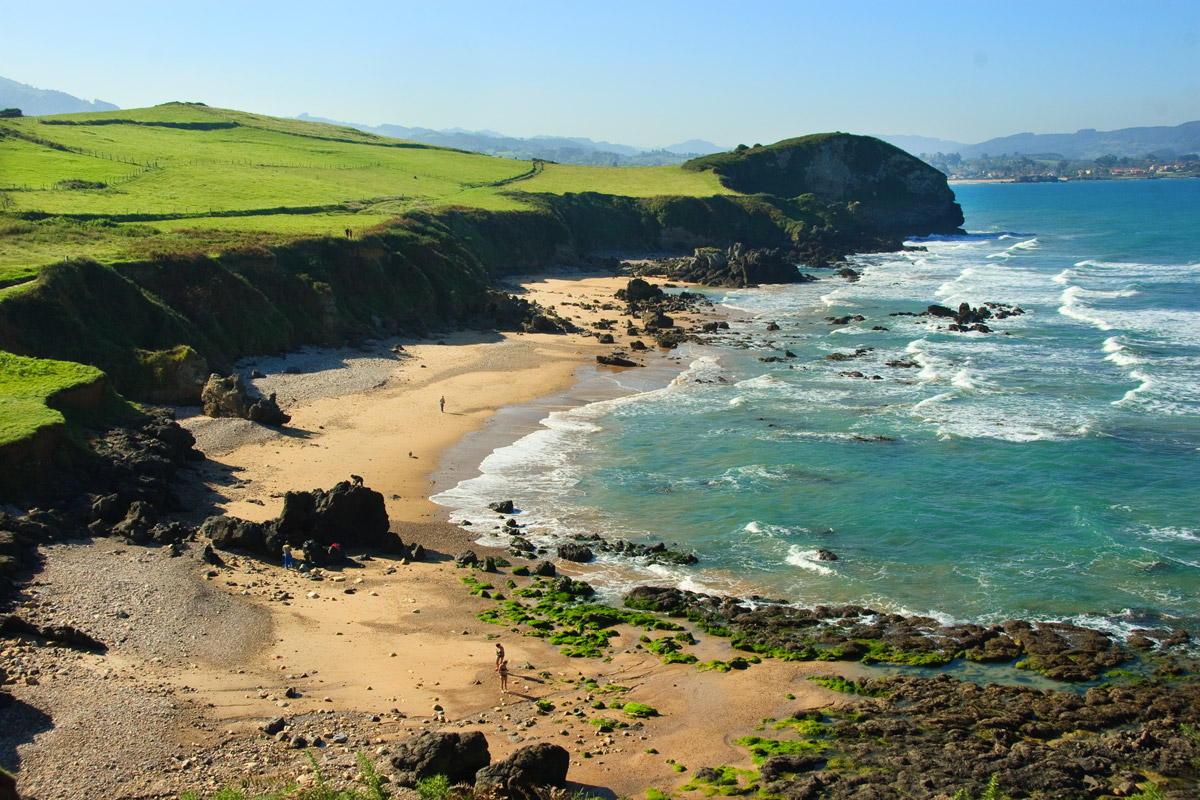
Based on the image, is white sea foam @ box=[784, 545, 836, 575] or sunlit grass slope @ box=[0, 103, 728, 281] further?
sunlit grass slope @ box=[0, 103, 728, 281]

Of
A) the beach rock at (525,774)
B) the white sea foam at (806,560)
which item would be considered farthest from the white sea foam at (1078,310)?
the beach rock at (525,774)

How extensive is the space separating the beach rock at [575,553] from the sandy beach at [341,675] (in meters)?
0.53

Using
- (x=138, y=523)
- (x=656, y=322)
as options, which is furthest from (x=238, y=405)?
(x=656, y=322)

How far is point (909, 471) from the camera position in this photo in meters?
36.9

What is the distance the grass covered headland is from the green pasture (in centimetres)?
19

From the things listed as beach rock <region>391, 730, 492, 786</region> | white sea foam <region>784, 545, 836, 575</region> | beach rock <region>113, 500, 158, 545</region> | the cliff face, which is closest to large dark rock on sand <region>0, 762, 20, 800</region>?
beach rock <region>391, 730, 492, 786</region>

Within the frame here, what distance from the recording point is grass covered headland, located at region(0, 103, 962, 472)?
137 feet

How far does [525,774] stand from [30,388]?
78.8ft

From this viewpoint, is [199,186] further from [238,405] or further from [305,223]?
[238,405]

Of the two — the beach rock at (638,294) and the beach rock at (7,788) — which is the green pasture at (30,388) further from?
the beach rock at (638,294)

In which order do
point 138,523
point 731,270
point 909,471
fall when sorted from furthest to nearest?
point 731,270
point 909,471
point 138,523

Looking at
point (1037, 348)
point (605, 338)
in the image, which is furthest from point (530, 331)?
point (1037, 348)

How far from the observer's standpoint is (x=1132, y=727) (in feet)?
67.2

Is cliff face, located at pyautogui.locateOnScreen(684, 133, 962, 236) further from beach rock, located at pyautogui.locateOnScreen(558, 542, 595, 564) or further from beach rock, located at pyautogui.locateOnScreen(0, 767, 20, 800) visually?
beach rock, located at pyautogui.locateOnScreen(0, 767, 20, 800)
